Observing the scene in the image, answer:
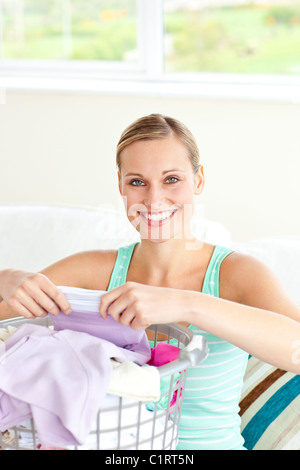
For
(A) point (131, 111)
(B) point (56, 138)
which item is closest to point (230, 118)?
(A) point (131, 111)

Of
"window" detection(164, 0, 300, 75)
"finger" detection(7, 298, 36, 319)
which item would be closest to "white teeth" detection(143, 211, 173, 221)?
"finger" detection(7, 298, 36, 319)

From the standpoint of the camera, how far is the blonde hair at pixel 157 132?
1.31 meters

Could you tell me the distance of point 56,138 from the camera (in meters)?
2.62

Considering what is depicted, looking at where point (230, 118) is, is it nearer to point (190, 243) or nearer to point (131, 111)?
point (131, 111)

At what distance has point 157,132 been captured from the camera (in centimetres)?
132

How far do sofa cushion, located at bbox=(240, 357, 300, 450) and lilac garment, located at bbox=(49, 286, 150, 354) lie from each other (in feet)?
1.94

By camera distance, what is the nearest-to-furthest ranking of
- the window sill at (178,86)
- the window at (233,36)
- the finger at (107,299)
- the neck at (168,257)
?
the finger at (107,299)
the neck at (168,257)
the window sill at (178,86)
the window at (233,36)

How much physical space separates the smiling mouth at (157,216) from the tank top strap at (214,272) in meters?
0.15

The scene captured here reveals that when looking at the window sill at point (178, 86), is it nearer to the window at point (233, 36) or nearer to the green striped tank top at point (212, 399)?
the window at point (233, 36)

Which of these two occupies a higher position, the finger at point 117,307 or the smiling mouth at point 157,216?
the smiling mouth at point 157,216

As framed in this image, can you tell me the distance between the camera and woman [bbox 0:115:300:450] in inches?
42.6

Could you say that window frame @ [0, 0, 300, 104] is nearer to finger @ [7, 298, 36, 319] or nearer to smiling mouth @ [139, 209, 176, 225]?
smiling mouth @ [139, 209, 176, 225]

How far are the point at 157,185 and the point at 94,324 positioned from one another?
407 mm


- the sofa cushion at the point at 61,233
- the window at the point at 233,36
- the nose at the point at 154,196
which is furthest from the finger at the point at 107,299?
the window at the point at 233,36
